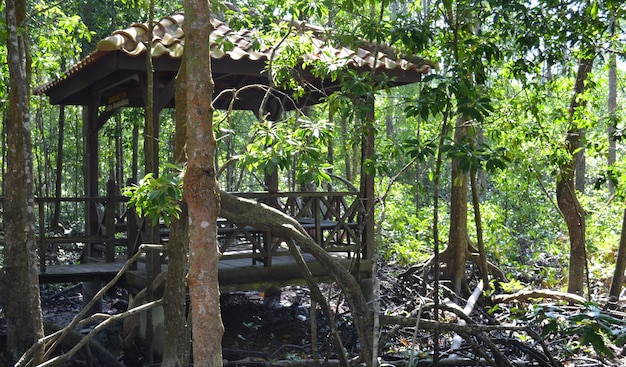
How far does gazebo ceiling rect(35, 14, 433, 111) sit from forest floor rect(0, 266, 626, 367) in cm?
271

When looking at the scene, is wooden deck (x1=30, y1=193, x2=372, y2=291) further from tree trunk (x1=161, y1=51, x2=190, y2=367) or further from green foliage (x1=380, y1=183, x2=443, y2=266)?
tree trunk (x1=161, y1=51, x2=190, y2=367)

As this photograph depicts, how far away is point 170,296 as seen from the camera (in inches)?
235

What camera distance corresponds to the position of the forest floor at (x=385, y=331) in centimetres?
647

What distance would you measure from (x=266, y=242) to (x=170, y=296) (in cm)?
283

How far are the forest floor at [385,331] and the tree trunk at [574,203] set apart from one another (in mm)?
857

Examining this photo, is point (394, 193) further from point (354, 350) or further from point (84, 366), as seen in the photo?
point (84, 366)

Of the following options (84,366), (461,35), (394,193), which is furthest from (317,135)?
(394,193)

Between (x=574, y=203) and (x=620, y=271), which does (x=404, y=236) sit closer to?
(x=574, y=203)

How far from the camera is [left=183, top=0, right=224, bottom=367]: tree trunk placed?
13.0 ft

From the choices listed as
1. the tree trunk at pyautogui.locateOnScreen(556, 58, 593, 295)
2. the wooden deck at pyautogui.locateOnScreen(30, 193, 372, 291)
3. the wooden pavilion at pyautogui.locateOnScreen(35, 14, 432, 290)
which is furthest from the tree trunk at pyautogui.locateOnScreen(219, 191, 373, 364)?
the tree trunk at pyautogui.locateOnScreen(556, 58, 593, 295)

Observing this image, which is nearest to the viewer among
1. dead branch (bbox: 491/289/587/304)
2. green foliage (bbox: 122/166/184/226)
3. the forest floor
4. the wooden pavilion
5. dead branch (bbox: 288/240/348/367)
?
green foliage (bbox: 122/166/184/226)

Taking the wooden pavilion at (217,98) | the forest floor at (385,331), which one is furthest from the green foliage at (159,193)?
the forest floor at (385,331)

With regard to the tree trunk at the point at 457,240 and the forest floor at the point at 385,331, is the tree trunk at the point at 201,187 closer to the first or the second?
the forest floor at the point at 385,331

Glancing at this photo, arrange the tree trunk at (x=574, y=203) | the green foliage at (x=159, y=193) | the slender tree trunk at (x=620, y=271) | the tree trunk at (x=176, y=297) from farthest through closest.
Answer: the slender tree trunk at (x=620, y=271), the tree trunk at (x=574, y=203), the tree trunk at (x=176, y=297), the green foliage at (x=159, y=193)
